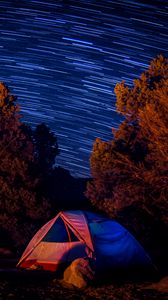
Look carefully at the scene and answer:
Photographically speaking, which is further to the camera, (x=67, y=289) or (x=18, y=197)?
(x=18, y=197)

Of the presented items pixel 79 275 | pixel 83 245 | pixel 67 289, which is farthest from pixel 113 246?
pixel 67 289

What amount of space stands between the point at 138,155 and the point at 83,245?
903 centimetres

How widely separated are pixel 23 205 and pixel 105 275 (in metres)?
9.07

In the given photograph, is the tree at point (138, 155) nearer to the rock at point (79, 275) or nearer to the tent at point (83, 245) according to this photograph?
the tent at point (83, 245)

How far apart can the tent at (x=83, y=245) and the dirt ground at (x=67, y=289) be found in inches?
55.1

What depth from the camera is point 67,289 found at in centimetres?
967

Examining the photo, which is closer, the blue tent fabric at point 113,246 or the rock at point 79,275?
the rock at point 79,275

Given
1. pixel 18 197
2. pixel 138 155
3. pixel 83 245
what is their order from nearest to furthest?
pixel 83 245 < pixel 18 197 < pixel 138 155

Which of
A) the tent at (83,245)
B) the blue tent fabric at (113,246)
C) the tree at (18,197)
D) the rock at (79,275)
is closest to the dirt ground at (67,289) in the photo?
the rock at (79,275)

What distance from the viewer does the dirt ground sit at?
27.7 ft

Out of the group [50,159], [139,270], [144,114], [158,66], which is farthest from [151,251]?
[50,159]

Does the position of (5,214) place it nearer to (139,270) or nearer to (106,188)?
(106,188)

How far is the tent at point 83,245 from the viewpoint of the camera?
41.9ft

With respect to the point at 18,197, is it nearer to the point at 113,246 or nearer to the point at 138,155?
the point at 138,155
